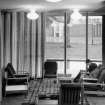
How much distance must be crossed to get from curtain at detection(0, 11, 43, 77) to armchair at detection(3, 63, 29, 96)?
1247mm

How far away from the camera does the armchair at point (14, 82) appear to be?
20.8 ft

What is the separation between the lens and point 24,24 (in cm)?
872

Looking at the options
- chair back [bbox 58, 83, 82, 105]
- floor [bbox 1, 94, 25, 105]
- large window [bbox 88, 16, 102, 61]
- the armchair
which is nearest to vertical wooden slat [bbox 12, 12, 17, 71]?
the armchair

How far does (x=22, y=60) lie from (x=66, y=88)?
506cm

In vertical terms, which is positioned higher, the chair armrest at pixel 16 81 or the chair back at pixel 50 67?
the chair back at pixel 50 67

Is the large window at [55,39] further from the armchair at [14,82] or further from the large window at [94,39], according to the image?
the armchair at [14,82]

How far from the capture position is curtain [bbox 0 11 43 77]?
862 cm

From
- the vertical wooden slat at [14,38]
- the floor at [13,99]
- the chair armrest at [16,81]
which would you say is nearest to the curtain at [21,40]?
the vertical wooden slat at [14,38]

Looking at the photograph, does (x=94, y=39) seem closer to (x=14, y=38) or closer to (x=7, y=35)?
(x=14, y=38)

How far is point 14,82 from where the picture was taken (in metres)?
7.07

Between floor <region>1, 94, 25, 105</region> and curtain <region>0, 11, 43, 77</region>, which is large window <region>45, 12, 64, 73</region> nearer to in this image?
curtain <region>0, 11, 43, 77</region>

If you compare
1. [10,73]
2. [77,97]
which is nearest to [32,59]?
[10,73]

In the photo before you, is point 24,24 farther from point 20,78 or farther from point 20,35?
point 20,78

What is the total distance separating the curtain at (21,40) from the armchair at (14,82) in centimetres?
125
